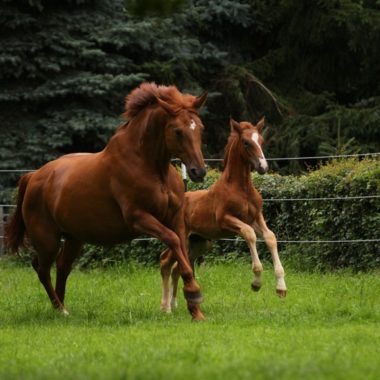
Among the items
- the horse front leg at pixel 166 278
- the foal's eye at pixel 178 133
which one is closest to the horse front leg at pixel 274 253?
the horse front leg at pixel 166 278

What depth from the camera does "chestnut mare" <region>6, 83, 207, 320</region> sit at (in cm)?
1027

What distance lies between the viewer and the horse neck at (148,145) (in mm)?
10609

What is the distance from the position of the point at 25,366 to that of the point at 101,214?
387cm

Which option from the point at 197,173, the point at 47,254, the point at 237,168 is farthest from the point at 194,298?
the point at 237,168

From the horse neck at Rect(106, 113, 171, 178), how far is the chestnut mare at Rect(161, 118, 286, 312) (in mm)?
1618

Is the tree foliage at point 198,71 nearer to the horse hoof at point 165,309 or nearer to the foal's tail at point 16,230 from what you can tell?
the foal's tail at point 16,230

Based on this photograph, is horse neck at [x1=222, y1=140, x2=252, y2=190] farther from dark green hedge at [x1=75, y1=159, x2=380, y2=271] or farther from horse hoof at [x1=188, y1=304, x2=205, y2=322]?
horse hoof at [x1=188, y1=304, x2=205, y2=322]

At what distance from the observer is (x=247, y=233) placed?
12008mm

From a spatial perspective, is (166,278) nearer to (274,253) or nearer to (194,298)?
(274,253)

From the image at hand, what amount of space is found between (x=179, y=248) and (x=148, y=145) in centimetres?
120

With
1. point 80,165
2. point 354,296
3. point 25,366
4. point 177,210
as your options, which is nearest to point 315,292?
point 354,296

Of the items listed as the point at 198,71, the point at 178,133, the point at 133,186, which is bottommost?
the point at 198,71

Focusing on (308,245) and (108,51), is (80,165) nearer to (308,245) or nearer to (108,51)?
(308,245)

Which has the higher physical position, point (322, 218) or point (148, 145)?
point (148, 145)
